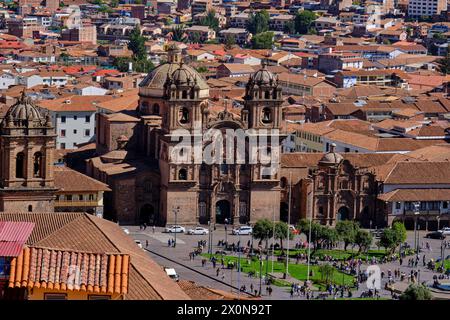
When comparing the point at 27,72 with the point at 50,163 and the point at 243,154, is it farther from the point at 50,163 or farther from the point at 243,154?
the point at 50,163

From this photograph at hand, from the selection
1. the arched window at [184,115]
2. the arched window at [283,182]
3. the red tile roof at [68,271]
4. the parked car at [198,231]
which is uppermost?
the red tile roof at [68,271]

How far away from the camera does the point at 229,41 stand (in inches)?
7057

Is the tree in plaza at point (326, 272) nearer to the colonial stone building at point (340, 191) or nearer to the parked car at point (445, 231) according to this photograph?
the parked car at point (445, 231)

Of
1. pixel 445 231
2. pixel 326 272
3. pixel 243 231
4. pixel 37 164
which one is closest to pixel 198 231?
pixel 243 231

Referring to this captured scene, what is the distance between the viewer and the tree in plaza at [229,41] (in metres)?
174

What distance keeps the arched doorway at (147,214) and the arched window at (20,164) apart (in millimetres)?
16712

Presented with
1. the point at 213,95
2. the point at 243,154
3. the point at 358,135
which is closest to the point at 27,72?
the point at 213,95

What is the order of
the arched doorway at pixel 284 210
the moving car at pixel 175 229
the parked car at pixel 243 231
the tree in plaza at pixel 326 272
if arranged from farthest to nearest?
the arched doorway at pixel 284 210 → the parked car at pixel 243 231 → the moving car at pixel 175 229 → the tree in plaza at pixel 326 272

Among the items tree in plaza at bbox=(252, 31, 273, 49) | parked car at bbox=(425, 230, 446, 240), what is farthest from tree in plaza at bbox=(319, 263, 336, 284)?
tree in plaza at bbox=(252, 31, 273, 49)

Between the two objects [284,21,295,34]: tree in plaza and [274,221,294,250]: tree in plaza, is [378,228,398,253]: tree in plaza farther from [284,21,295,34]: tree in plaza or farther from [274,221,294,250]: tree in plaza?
[284,21,295,34]: tree in plaza

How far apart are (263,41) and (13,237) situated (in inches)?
5918

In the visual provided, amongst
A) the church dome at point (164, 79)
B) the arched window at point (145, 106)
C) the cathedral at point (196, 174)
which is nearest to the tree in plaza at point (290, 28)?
the church dome at point (164, 79)

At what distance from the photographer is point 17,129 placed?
186ft

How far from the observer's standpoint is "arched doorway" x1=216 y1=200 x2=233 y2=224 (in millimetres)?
73250
